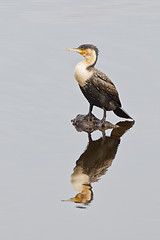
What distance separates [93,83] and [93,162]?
153 cm

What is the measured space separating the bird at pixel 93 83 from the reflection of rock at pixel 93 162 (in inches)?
13.3

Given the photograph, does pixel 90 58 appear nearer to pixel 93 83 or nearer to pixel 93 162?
pixel 93 83

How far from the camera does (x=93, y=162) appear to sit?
829 centimetres

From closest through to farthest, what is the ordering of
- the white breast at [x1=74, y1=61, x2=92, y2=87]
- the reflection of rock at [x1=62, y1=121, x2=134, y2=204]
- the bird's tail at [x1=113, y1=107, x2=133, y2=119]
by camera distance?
1. the reflection of rock at [x1=62, y1=121, x2=134, y2=204]
2. the white breast at [x1=74, y1=61, x2=92, y2=87]
3. the bird's tail at [x1=113, y1=107, x2=133, y2=119]

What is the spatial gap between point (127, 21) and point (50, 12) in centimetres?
204

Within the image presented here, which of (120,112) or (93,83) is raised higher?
(93,83)

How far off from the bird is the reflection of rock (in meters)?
0.34

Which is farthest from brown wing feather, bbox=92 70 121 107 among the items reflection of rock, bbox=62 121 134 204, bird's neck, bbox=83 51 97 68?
reflection of rock, bbox=62 121 134 204

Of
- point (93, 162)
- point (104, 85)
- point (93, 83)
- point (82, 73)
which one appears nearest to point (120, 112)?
point (104, 85)

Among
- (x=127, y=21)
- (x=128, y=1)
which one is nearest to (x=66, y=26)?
(x=127, y=21)

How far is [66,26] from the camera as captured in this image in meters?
14.9

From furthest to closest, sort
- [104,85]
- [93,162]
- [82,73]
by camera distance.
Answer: [104,85]
[82,73]
[93,162]

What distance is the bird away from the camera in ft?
30.8

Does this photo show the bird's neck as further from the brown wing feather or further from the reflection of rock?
the reflection of rock
